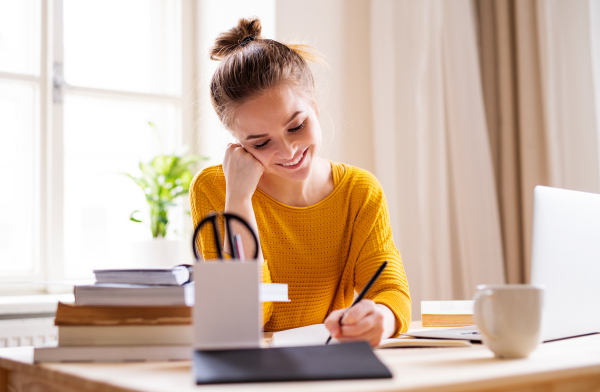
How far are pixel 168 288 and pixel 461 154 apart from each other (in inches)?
71.0

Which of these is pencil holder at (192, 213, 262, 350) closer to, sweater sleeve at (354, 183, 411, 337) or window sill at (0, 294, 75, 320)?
sweater sleeve at (354, 183, 411, 337)

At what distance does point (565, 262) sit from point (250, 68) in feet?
2.54


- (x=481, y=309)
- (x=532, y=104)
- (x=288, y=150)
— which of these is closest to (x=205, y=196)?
(x=288, y=150)

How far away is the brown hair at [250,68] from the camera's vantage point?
1.29m

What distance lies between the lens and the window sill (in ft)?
6.34

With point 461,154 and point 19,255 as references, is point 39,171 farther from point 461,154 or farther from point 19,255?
point 461,154

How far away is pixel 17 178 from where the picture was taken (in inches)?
91.2

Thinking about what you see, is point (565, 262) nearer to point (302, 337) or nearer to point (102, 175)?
point (302, 337)

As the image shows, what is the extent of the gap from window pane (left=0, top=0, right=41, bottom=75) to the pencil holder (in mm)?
2046

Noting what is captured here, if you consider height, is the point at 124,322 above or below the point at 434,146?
below

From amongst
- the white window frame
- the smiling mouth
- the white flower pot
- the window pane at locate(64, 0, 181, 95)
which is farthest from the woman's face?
the window pane at locate(64, 0, 181, 95)

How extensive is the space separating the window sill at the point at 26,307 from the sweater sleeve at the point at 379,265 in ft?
3.81

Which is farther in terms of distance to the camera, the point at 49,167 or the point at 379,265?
the point at 49,167

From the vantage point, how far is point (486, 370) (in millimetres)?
628
